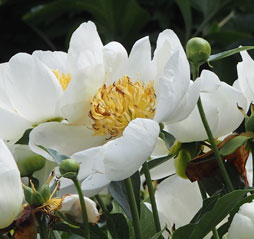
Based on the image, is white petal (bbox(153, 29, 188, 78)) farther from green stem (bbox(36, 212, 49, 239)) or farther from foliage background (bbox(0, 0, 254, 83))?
foliage background (bbox(0, 0, 254, 83))

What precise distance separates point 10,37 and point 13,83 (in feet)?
5.32

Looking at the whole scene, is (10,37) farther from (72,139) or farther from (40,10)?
(72,139)

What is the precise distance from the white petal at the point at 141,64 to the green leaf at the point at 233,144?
0.06 meters

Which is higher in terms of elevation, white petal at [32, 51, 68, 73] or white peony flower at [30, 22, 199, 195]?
white petal at [32, 51, 68, 73]

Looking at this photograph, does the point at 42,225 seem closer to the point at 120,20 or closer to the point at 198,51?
the point at 198,51

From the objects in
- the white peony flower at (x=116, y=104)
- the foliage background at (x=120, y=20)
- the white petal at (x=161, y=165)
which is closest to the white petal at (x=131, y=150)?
the white peony flower at (x=116, y=104)

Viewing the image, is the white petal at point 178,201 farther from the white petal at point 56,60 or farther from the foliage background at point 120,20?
the foliage background at point 120,20

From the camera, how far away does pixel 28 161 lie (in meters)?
0.43

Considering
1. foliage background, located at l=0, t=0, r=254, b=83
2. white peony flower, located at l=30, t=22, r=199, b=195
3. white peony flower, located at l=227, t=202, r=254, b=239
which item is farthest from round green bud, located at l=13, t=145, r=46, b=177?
foliage background, located at l=0, t=0, r=254, b=83

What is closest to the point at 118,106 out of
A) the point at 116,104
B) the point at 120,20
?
the point at 116,104

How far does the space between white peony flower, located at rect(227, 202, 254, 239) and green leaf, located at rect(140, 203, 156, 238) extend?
0.22 feet

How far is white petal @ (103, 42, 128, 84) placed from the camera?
451 millimetres

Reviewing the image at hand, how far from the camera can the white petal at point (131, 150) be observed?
37 centimetres

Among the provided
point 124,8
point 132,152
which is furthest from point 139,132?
point 124,8
